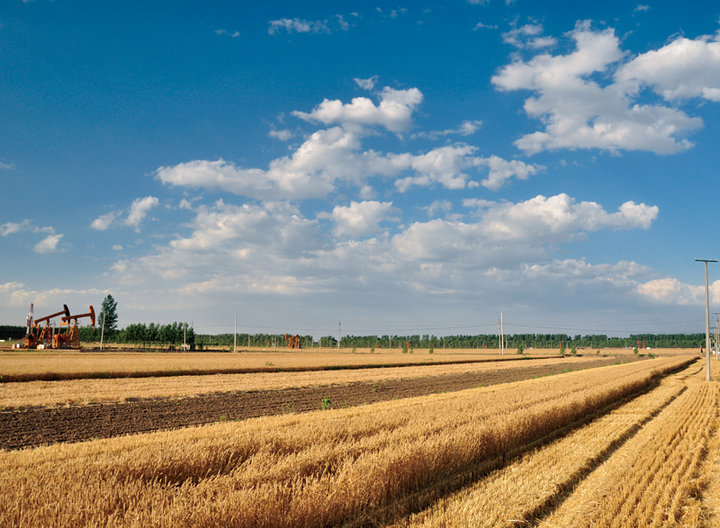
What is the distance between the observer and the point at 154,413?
1953cm

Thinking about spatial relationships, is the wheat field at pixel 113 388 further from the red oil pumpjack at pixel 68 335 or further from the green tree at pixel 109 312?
the green tree at pixel 109 312

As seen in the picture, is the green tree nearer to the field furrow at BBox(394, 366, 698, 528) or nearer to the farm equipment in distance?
the farm equipment in distance

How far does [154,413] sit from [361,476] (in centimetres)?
1481

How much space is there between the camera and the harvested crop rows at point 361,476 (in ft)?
20.0

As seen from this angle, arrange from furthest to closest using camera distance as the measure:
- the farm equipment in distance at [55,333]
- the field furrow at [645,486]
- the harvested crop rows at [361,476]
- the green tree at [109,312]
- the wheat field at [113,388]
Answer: the green tree at [109,312]
the farm equipment in distance at [55,333]
the wheat field at [113,388]
the field furrow at [645,486]
the harvested crop rows at [361,476]

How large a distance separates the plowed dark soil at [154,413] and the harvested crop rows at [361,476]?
5.22 meters

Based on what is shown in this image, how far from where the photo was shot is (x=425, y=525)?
6.73 m

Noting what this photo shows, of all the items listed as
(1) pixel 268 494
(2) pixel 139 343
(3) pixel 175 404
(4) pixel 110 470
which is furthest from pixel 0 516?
(2) pixel 139 343

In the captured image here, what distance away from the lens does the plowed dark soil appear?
1515cm

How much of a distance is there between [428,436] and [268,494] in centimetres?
538

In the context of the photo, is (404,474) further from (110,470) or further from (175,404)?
(175,404)

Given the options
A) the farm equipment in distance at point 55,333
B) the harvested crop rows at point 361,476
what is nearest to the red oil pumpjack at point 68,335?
the farm equipment in distance at point 55,333

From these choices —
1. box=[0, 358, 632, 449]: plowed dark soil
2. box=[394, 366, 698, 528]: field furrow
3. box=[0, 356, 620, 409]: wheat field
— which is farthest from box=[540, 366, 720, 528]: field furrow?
box=[0, 356, 620, 409]: wheat field

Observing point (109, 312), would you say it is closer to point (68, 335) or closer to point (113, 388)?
point (68, 335)
